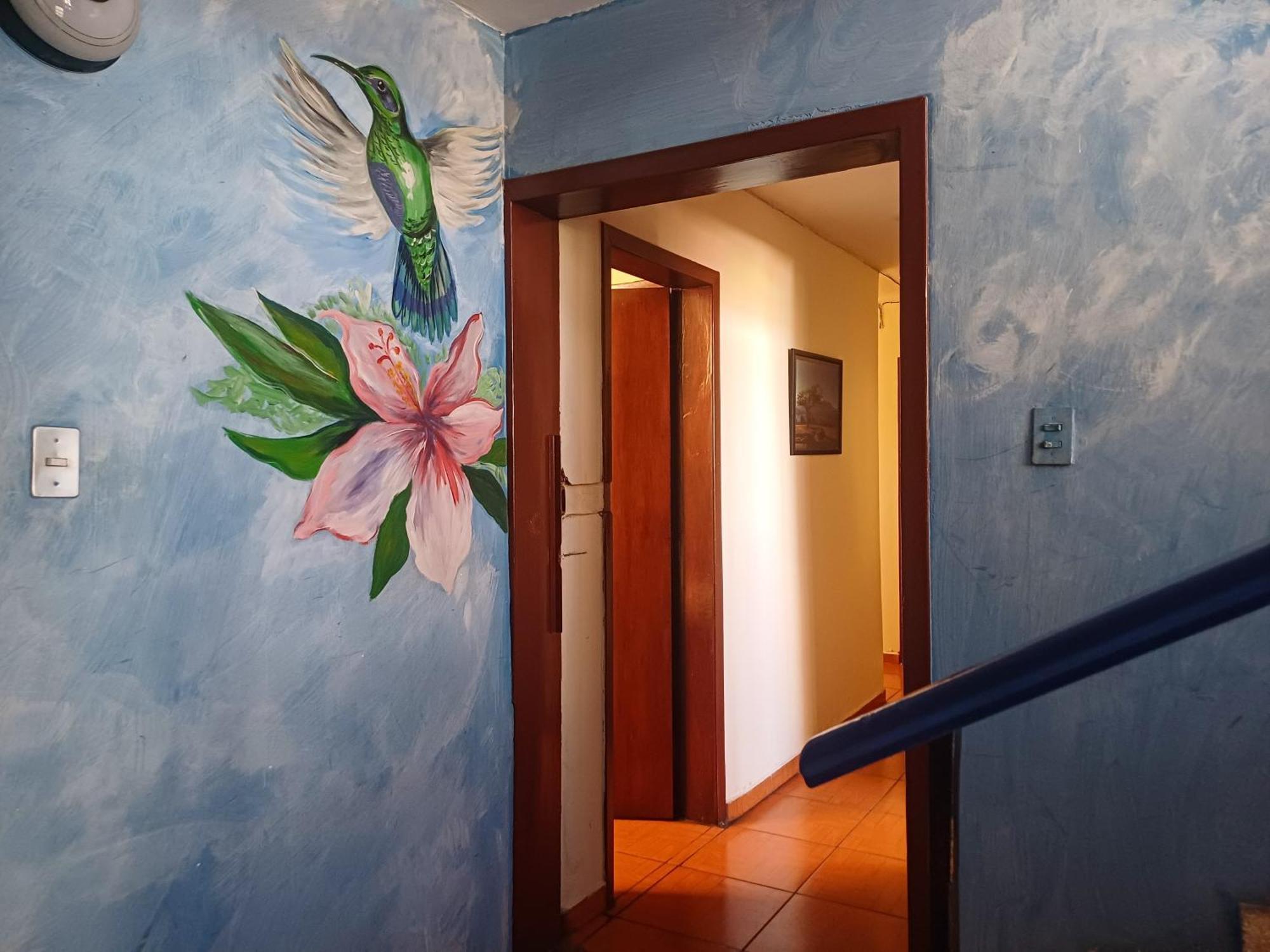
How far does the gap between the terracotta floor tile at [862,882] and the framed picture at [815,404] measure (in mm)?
1756

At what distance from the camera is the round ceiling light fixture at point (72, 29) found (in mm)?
1334

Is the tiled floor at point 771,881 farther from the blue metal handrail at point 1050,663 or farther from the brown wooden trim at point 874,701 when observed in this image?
the blue metal handrail at point 1050,663

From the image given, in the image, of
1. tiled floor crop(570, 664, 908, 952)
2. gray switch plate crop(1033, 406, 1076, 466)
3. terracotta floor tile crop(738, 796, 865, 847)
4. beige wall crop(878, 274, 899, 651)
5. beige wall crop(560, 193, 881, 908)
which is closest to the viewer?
gray switch plate crop(1033, 406, 1076, 466)

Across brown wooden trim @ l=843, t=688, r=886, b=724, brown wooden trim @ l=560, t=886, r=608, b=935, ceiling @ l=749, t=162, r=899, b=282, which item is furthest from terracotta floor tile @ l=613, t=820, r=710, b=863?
ceiling @ l=749, t=162, r=899, b=282

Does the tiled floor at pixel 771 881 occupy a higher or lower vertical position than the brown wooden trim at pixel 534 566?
lower

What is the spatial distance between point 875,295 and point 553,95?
3.49m

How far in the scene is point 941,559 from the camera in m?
1.81

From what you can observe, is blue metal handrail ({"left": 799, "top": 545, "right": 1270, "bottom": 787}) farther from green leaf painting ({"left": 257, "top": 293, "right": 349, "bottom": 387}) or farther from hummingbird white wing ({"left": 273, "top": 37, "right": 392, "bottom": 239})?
hummingbird white wing ({"left": 273, "top": 37, "right": 392, "bottom": 239})

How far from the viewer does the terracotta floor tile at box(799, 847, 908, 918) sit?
9.20 ft

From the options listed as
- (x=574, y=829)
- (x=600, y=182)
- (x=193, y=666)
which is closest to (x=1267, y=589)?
(x=193, y=666)

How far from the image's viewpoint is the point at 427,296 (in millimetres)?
2135

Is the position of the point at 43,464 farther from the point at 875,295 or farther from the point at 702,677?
the point at 875,295

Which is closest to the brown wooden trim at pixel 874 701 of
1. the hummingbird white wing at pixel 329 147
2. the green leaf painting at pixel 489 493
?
the green leaf painting at pixel 489 493

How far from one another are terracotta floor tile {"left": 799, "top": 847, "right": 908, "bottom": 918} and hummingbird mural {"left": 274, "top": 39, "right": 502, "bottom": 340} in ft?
6.82
